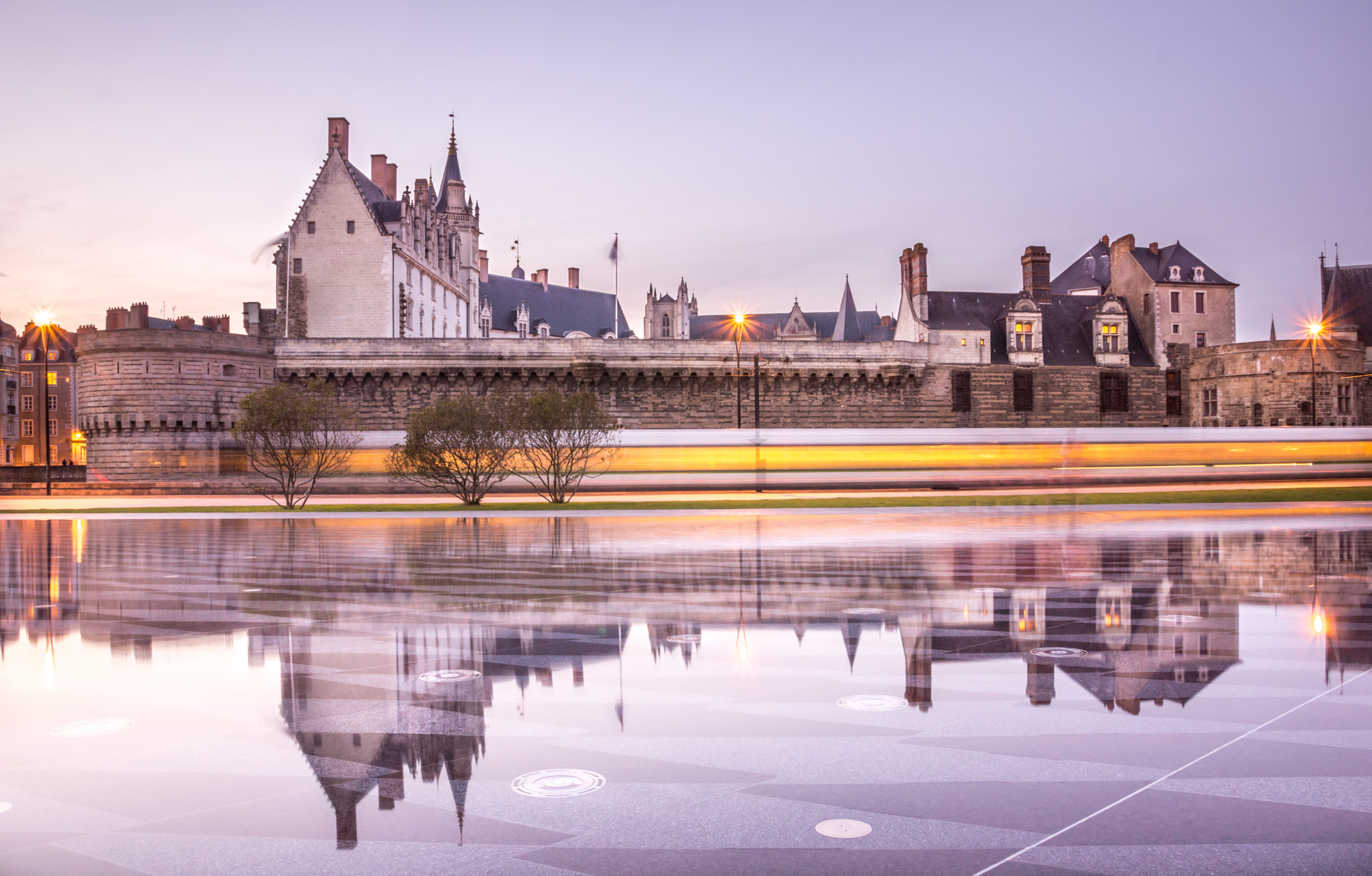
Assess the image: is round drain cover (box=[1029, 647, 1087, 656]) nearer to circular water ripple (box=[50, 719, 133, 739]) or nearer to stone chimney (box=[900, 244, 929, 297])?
circular water ripple (box=[50, 719, 133, 739])

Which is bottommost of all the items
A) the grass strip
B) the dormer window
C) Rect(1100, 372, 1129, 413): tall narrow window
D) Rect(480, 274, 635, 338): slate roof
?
the grass strip

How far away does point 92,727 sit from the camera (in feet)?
16.9

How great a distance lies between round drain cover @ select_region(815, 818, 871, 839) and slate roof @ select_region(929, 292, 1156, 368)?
5077 cm

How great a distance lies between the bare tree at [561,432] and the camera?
1256 inches

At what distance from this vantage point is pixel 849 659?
261 inches

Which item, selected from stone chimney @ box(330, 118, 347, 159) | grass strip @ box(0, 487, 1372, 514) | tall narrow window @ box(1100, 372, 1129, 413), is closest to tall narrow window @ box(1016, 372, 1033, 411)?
tall narrow window @ box(1100, 372, 1129, 413)

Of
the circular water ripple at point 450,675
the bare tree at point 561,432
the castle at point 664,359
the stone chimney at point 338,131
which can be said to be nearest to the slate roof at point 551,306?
the castle at point 664,359

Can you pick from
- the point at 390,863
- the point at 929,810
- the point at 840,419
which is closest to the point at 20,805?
the point at 390,863

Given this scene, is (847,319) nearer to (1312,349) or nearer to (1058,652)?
(1312,349)

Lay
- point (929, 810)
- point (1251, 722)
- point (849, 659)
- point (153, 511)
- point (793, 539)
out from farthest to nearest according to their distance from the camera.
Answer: point (153, 511) < point (793, 539) < point (849, 659) < point (1251, 722) < point (929, 810)

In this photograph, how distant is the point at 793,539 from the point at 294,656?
10.4 meters

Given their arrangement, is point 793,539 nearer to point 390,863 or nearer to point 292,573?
point 292,573

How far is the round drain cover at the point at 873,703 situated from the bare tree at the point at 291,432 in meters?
27.3

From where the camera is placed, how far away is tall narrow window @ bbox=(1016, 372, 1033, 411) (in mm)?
50844
